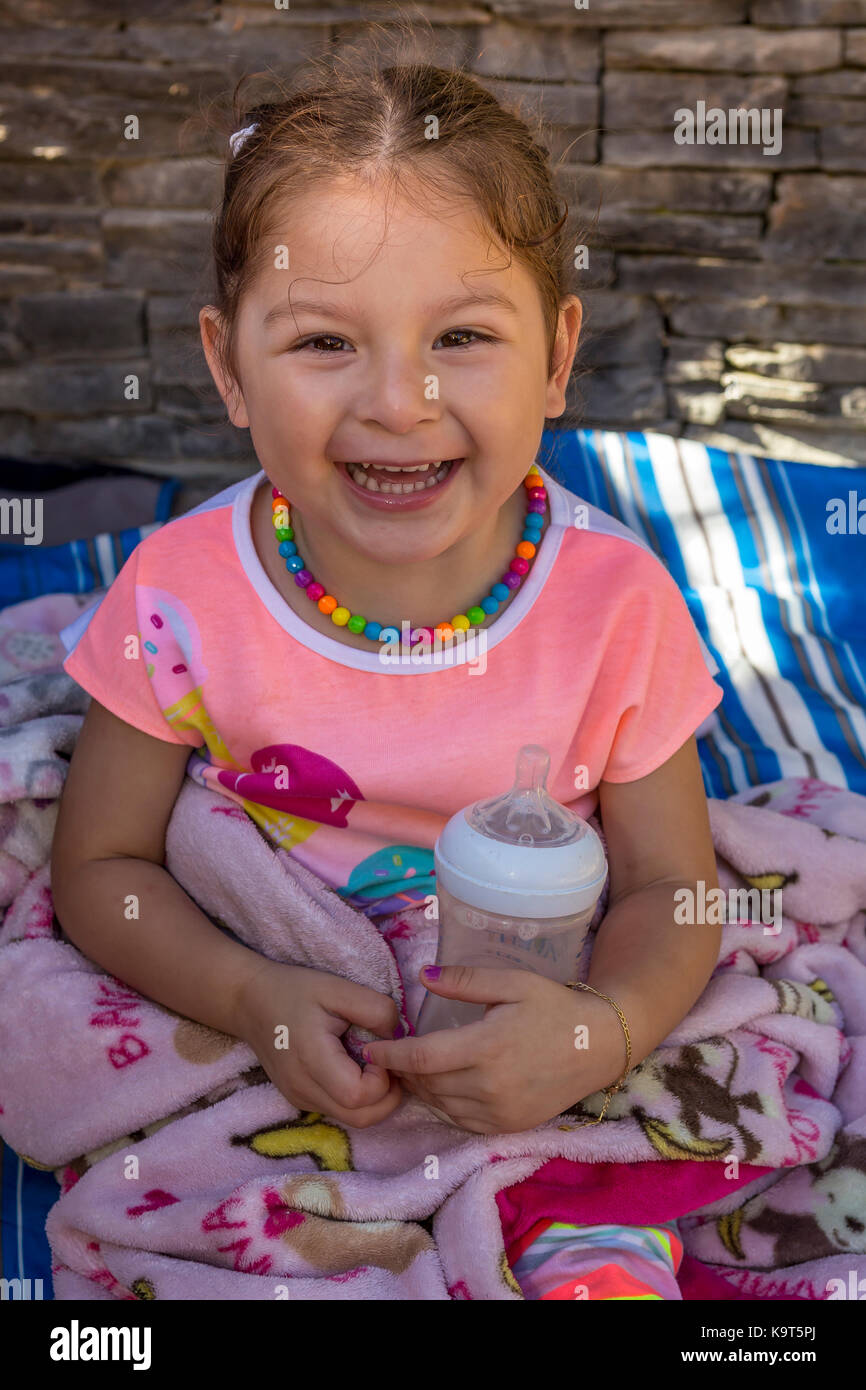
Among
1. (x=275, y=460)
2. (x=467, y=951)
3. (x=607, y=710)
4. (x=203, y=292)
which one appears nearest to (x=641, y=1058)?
(x=467, y=951)

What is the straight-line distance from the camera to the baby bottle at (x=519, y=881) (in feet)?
3.07

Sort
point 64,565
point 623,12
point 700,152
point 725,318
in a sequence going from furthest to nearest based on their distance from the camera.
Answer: point 725,318 → point 700,152 → point 623,12 → point 64,565

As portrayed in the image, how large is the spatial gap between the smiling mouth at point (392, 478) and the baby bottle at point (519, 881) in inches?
10.2

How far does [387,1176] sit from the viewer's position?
1097 mm

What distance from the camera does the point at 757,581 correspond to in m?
2.12

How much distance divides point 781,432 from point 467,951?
1.94 m

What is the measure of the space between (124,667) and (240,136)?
0.51 m

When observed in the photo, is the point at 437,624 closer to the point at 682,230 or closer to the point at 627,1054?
the point at 627,1054

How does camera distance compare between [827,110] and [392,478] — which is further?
[827,110]

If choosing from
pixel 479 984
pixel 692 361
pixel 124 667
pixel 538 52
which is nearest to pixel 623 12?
pixel 538 52

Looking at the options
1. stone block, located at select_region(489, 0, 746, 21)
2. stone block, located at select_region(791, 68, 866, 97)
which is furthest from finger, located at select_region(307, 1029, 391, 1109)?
stone block, located at select_region(791, 68, 866, 97)

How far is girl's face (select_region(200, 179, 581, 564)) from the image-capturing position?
104 centimetres

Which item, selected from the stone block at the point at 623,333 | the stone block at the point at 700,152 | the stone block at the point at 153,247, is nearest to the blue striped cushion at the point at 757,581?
the stone block at the point at 623,333

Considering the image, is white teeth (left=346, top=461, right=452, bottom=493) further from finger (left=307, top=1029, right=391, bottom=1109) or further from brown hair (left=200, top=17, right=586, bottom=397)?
finger (left=307, top=1029, right=391, bottom=1109)
